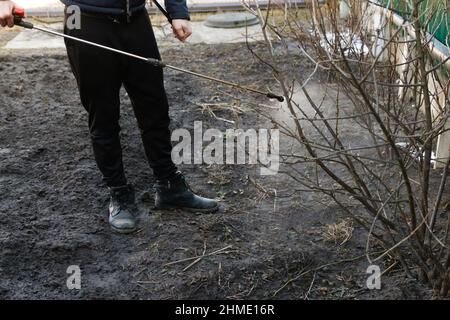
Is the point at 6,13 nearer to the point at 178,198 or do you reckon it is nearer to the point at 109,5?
the point at 109,5

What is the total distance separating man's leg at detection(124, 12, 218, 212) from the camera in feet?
10.6

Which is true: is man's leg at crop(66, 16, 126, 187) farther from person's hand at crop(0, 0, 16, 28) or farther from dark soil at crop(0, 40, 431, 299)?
dark soil at crop(0, 40, 431, 299)

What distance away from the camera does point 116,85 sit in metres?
3.26

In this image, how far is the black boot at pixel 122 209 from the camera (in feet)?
11.2

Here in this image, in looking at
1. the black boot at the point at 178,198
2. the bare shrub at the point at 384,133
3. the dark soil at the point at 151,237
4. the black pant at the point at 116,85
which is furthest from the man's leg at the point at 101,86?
the bare shrub at the point at 384,133

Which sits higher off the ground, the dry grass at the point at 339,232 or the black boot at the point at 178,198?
the black boot at the point at 178,198

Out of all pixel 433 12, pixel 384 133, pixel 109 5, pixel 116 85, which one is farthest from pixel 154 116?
pixel 433 12

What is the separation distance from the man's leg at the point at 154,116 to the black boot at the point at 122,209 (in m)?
0.17

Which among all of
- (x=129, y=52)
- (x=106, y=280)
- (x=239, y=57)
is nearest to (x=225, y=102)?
(x=239, y=57)

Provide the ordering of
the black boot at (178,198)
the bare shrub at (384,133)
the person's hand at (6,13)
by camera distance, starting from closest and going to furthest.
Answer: the bare shrub at (384,133), the person's hand at (6,13), the black boot at (178,198)

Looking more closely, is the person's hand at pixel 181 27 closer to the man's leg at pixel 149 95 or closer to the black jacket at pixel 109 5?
the man's leg at pixel 149 95

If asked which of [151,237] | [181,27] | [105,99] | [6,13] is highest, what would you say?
[6,13]

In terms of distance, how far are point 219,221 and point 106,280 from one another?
74cm

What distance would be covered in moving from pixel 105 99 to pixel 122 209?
641 millimetres
